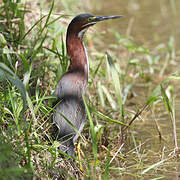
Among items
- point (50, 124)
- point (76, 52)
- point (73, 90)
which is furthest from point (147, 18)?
point (50, 124)

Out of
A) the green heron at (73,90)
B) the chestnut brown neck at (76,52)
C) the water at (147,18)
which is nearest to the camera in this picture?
the green heron at (73,90)

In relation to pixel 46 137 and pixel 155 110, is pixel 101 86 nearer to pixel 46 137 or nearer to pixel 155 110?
pixel 155 110

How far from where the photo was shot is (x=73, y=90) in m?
3.68

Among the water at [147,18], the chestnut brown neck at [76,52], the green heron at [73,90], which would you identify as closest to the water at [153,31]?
the water at [147,18]

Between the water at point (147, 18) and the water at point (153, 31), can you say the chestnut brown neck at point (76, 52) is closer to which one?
the water at point (153, 31)

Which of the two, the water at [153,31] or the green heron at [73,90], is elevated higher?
the green heron at [73,90]

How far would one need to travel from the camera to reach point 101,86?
4.47 m

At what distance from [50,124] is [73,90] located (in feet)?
1.42

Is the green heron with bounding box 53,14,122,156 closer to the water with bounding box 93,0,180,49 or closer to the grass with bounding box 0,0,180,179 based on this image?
the grass with bounding box 0,0,180,179

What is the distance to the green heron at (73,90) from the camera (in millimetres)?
3438

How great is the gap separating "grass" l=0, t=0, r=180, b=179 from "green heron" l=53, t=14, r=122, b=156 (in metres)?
0.10

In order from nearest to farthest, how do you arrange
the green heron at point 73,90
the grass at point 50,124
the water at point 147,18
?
1. the grass at point 50,124
2. the green heron at point 73,90
3. the water at point 147,18

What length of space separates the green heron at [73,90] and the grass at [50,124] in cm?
10

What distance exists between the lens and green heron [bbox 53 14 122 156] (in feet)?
11.3
